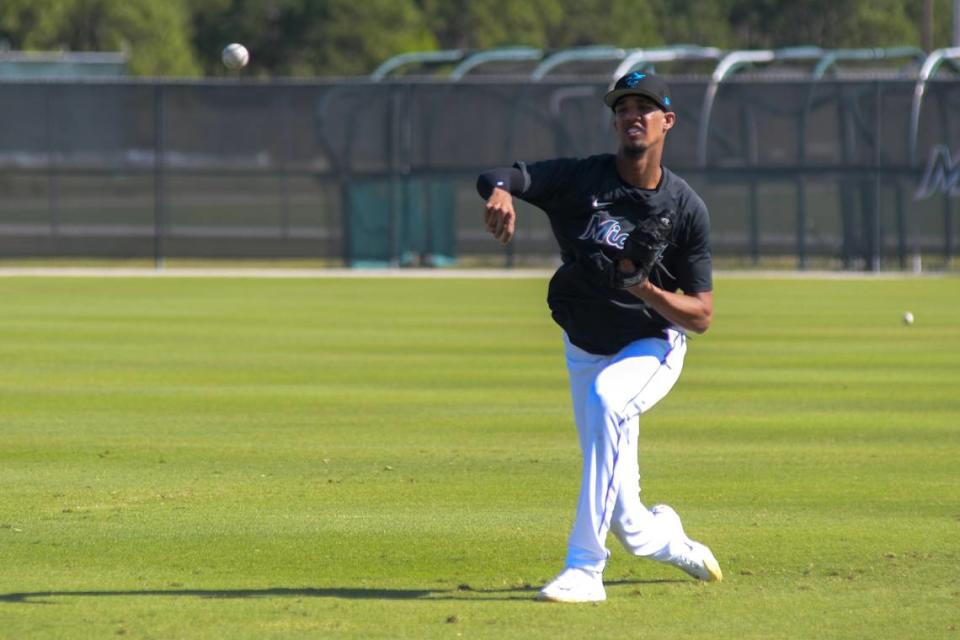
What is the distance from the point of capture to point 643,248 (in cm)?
635

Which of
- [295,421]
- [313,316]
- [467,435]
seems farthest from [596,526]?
[313,316]

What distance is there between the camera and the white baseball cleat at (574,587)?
667 centimetres

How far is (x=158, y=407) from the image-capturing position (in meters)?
12.7

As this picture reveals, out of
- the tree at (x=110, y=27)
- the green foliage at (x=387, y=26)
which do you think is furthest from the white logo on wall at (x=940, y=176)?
the tree at (x=110, y=27)

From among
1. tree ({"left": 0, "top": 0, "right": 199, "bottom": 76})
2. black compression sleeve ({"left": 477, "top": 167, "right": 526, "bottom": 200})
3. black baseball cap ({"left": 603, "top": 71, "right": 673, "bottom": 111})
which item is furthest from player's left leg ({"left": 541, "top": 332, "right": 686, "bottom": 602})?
tree ({"left": 0, "top": 0, "right": 199, "bottom": 76})

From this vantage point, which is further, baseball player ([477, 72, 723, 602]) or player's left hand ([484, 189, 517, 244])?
baseball player ([477, 72, 723, 602])

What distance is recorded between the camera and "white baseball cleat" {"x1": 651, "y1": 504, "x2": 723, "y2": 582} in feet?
22.8

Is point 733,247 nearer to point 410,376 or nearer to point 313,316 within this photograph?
point 313,316

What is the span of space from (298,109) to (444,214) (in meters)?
3.19

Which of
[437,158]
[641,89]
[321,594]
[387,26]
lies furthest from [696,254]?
[387,26]

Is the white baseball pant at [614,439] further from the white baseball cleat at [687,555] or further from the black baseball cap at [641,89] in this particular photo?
the black baseball cap at [641,89]

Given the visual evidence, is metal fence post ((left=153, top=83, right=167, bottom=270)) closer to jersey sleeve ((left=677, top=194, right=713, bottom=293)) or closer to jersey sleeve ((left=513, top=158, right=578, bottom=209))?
jersey sleeve ((left=513, top=158, right=578, bottom=209))

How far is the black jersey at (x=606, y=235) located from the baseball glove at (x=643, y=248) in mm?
134

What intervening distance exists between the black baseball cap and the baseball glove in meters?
0.44
